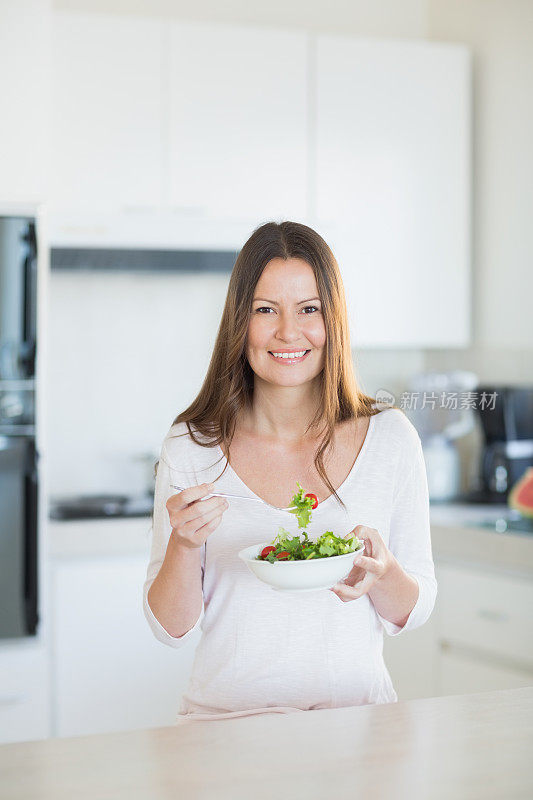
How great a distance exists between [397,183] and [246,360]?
177 cm

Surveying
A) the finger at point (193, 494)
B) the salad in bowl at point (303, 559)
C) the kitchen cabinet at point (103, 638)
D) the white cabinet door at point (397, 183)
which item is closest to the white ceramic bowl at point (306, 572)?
the salad in bowl at point (303, 559)

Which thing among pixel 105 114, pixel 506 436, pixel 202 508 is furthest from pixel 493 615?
pixel 105 114

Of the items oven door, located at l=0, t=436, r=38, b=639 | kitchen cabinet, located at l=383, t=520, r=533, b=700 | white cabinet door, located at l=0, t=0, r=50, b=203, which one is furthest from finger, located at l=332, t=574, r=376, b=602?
white cabinet door, located at l=0, t=0, r=50, b=203

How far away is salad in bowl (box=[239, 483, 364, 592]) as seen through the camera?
1.18m

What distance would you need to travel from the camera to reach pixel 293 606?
54.4 inches

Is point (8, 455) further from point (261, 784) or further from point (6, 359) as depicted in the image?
point (261, 784)

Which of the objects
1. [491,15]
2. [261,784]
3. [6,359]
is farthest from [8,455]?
[491,15]

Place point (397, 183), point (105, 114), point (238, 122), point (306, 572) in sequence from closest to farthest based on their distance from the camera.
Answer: point (306, 572) < point (105, 114) < point (238, 122) < point (397, 183)

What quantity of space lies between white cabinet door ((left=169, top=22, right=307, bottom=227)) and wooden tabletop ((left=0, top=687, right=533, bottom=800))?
→ 2.01 meters

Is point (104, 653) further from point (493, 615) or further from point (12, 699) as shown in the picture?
point (493, 615)

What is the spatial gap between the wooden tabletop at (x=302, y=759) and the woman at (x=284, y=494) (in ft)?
0.70

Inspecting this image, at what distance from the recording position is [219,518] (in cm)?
122

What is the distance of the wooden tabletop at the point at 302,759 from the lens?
917 millimetres

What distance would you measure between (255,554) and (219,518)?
3.7 inches
